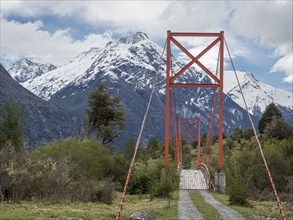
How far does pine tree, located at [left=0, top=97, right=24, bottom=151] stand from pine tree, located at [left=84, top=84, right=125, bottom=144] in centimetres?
1370

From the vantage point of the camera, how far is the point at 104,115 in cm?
5541

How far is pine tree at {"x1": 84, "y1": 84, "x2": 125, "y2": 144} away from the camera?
5344 cm

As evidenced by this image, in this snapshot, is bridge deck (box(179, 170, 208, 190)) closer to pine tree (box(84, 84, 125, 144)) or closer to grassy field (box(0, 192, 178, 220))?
pine tree (box(84, 84, 125, 144))

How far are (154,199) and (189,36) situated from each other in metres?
12.6

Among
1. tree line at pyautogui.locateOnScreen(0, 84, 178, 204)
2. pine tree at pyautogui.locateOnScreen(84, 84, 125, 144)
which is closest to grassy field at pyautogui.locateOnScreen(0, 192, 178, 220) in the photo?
tree line at pyautogui.locateOnScreen(0, 84, 178, 204)

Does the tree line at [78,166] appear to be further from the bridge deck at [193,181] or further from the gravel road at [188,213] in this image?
the gravel road at [188,213]

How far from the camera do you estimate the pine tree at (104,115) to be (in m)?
53.4

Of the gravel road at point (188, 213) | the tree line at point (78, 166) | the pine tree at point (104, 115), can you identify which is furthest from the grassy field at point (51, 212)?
the pine tree at point (104, 115)

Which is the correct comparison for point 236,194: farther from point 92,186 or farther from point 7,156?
point 7,156

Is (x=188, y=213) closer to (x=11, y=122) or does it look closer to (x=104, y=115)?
(x=11, y=122)

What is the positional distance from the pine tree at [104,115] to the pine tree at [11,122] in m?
13.7

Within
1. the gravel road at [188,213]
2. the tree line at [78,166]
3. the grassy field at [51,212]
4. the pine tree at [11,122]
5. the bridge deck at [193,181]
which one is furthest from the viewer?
the bridge deck at [193,181]

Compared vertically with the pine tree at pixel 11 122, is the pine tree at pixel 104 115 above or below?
above

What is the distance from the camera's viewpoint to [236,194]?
950 inches
